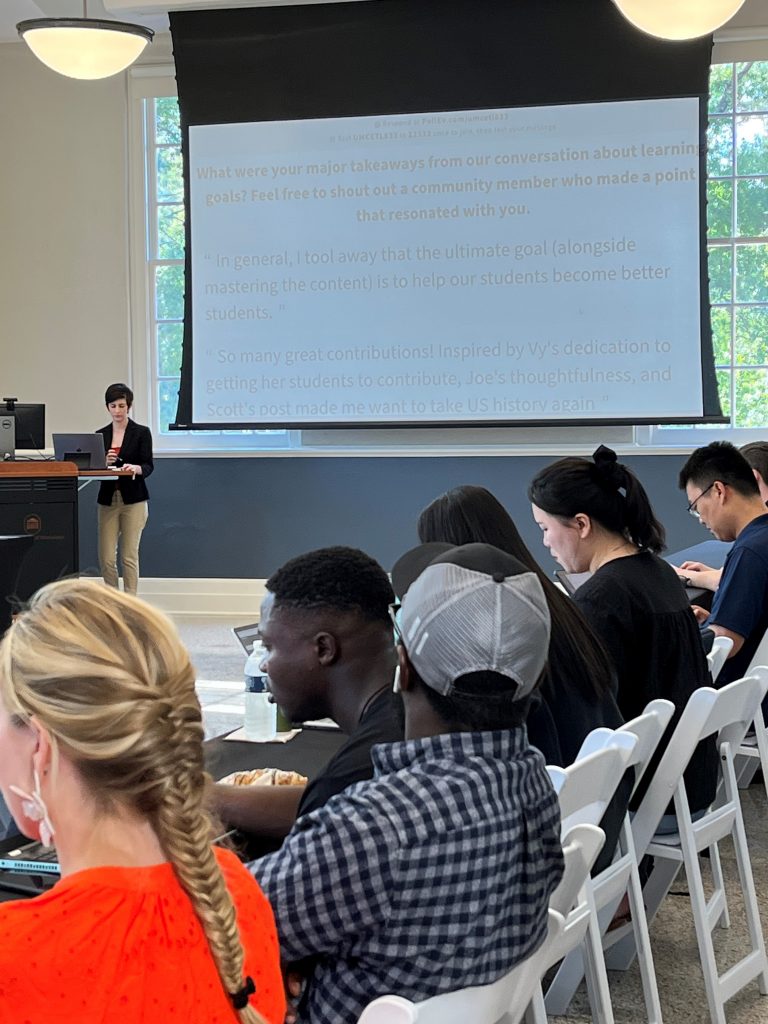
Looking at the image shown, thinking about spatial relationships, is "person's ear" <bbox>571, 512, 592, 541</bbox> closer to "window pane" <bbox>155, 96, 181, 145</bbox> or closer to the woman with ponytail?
the woman with ponytail

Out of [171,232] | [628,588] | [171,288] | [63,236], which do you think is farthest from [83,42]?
[628,588]

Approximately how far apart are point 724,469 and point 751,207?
4.66 metres

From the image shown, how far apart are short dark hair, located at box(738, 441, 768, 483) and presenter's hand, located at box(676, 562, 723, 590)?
39 centimetres

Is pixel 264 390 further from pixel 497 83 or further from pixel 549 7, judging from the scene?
pixel 549 7

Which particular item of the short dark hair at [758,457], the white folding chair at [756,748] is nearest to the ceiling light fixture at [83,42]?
the short dark hair at [758,457]

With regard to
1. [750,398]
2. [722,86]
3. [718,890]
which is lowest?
[718,890]

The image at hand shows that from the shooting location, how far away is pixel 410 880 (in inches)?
50.5

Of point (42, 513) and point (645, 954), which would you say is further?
point (42, 513)

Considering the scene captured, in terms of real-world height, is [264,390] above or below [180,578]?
above

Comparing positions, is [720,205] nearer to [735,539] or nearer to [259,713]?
[735,539]

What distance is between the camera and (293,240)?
8109mm

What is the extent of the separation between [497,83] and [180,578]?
4021mm

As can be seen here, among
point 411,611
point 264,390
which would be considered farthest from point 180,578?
point 411,611

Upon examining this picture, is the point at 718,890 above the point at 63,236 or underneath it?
underneath
